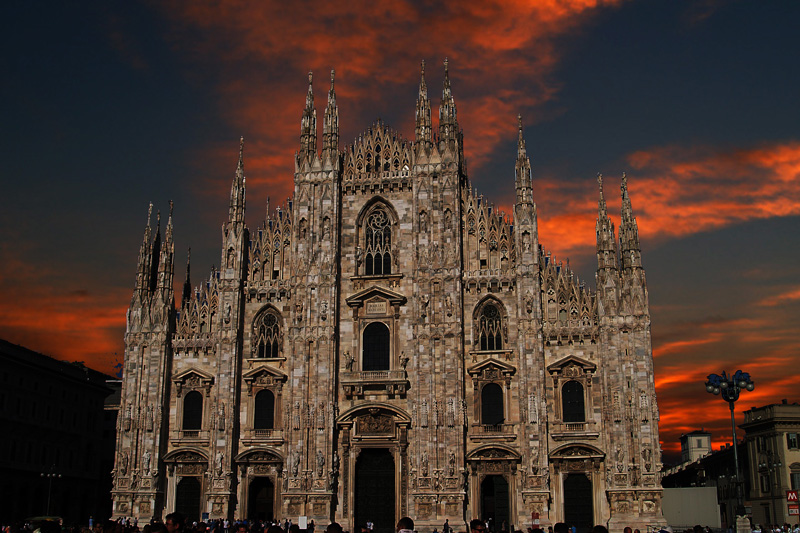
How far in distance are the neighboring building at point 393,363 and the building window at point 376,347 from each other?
0.40 ft

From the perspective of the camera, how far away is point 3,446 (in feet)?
192

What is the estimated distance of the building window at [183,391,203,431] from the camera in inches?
1994

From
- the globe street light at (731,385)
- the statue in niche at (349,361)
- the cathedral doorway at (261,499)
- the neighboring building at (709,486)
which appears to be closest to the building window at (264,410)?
the cathedral doorway at (261,499)

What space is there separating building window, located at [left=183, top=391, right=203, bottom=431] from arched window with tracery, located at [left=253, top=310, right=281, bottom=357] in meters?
4.57

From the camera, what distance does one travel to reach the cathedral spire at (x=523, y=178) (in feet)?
164

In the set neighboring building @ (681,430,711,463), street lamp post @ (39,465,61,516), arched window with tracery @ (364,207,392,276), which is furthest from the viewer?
neighboring building @ (681,430,711,463)

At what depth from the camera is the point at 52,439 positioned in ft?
214

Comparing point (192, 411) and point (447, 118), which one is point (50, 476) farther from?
point (447, 118)

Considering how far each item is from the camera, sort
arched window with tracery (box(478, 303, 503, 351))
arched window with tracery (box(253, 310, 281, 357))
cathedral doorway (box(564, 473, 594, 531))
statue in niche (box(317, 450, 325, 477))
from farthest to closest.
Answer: arched window with tracery (box(253, 310, 281, 357)) → arched window with tracery (box(478, 303, 503, 351)) → statue in niche (box(317, 450, 325, 477)) → cathedral doorway (box(564, 473, 594, 531))

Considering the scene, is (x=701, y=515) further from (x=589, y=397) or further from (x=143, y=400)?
(x=143, y=400)

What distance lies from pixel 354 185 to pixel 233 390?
1475 cm

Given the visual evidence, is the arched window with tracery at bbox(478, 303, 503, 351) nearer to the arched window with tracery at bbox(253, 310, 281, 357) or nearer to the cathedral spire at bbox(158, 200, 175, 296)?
the arched window with tracery at bbox(253, 310, 281, 357)

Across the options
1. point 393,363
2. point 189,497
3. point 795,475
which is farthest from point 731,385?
point 795,475

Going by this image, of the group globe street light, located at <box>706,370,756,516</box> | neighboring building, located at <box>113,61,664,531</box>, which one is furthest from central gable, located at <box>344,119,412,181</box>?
globe street light, located at <box>706,370,756,516</box>
